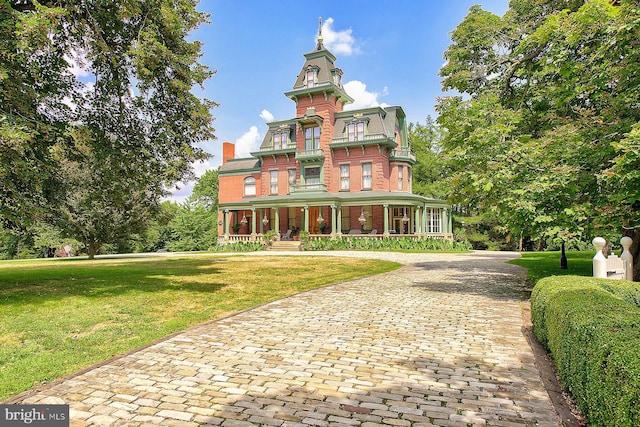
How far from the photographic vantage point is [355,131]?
32.6 m

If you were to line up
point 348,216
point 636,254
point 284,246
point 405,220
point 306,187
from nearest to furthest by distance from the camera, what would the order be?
1. point 636,254
2. point 284,246
3. point 405,220
4. point 348,216
5. point 306,187

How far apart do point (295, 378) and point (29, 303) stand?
22.6 feet

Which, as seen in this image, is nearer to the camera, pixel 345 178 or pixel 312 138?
pixel 345 178

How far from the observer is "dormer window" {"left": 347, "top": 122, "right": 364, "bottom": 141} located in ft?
106

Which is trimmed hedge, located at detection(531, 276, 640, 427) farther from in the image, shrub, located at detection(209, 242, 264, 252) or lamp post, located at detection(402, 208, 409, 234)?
shrub, located at detection(209, 242, 264, 252)

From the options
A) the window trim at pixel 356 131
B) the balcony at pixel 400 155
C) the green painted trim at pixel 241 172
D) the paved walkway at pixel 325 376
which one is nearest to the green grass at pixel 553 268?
the paved walkway at pixel 325 376

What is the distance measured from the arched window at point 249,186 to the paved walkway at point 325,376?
101 feet

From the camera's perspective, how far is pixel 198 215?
4088cm

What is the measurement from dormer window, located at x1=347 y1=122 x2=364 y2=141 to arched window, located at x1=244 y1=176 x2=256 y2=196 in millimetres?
10622

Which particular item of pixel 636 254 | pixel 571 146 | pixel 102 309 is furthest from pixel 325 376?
pixel 636 254

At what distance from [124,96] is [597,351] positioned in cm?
1195

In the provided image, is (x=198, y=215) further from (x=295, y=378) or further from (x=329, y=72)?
(x=295, y=378)

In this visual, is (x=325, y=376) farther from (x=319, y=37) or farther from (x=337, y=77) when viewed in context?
(x=319, y=37)

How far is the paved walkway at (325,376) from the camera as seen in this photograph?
3342 millimetres
